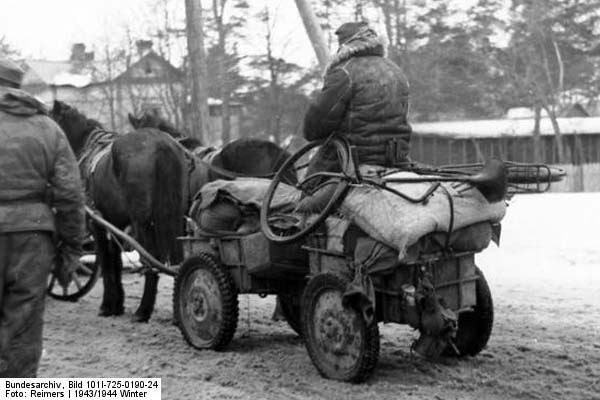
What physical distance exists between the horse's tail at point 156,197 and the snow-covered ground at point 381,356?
2.63ft

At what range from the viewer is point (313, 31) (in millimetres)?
12773

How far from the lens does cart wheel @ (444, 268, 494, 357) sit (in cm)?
702

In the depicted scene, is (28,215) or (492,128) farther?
(492,128)

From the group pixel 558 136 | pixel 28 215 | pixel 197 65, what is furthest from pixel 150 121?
pixel 558 136

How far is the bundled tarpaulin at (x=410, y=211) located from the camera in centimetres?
586

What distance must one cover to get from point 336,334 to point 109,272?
14.0ft

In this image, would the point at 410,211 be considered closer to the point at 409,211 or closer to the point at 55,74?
the point at 409,211

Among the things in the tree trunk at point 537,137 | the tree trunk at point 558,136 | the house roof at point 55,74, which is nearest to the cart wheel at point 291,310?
the tree trunk at point 537,137

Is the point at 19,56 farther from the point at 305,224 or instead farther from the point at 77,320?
the point at 305,224

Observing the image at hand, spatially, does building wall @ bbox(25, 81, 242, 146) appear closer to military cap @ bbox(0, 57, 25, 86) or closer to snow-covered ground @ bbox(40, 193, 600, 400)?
snow-covered ground @ bbox(40, 193, 600, 400)

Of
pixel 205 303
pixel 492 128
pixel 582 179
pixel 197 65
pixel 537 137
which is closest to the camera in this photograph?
pixel 205 303

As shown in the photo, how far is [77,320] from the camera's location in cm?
957

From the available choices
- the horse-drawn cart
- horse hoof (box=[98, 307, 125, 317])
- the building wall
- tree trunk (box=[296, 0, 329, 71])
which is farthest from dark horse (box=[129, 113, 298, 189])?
the building wall

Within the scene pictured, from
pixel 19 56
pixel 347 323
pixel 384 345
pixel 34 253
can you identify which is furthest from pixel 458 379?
pixel 19 56
